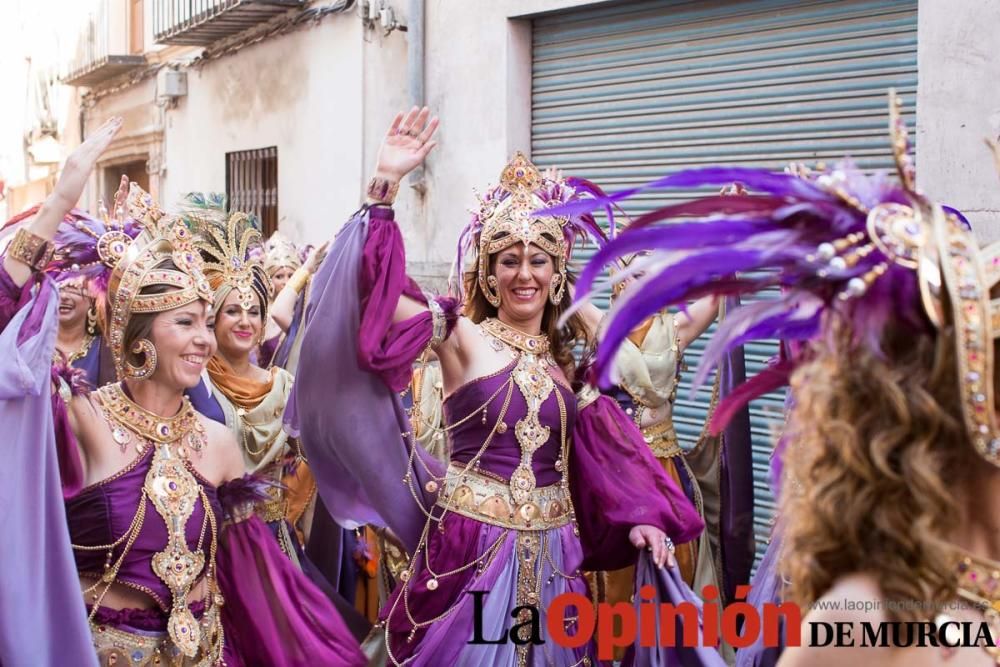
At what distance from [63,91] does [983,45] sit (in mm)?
17105

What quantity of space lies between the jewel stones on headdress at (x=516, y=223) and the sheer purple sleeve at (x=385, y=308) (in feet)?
1.45

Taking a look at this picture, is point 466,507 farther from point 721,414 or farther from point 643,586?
point 721,414

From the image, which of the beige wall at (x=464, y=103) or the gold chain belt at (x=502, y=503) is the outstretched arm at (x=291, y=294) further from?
the gold chain belt at (x=502, y=503)

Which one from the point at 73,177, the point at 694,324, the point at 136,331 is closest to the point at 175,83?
the point at 694,324

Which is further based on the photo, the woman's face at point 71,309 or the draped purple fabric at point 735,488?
the woman's face at point 71,309

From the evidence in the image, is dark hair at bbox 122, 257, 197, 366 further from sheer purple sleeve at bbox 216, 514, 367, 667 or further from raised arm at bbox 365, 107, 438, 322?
raised arm at bbox 365, 107, 438, 322

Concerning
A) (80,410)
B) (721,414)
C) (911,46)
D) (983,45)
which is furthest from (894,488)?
(911,46)

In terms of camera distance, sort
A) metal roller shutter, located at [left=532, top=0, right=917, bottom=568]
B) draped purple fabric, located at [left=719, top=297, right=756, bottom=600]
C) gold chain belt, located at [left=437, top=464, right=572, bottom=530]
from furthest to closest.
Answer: metal roller shutter, located at [left=532, top=0, right=917, bottom=568] → draped purple fabric, located at [left=719, top=297, right=756, bottom=600] → gold chain belt, located at [left=437, top=464, right=572, bottom=530]

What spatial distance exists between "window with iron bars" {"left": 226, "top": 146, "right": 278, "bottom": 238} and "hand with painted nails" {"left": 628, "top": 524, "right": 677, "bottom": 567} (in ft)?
27.7

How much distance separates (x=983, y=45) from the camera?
589cm

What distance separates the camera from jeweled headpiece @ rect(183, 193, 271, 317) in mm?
5742

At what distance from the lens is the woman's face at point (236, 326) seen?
20.0ft

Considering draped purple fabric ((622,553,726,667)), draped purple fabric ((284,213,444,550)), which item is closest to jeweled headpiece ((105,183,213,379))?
draped purple fabric ((284,213,444,550))

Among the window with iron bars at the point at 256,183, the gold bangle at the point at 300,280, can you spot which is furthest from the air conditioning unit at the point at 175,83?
the gold bangle at the point at 300,280
